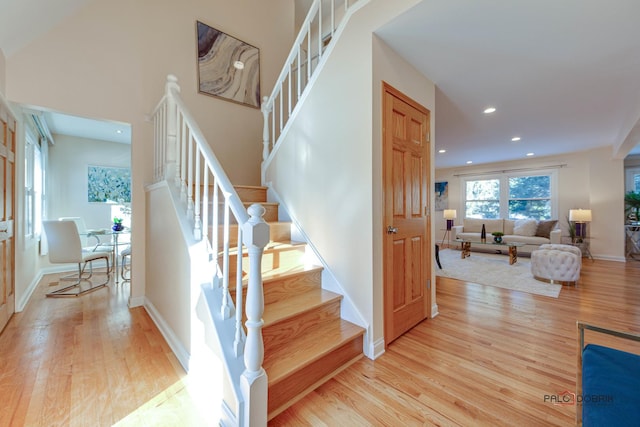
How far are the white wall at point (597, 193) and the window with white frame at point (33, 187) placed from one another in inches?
379

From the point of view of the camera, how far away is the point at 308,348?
5.28 ft

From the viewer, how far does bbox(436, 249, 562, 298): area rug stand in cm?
349

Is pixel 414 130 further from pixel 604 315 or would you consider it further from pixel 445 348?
pixel 604 315

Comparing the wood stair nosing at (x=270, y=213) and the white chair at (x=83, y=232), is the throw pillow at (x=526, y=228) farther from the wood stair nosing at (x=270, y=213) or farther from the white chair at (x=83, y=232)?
the white chair at (x=83, y=232)

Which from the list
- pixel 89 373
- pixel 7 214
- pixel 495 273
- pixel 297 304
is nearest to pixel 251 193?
pixel 297 304

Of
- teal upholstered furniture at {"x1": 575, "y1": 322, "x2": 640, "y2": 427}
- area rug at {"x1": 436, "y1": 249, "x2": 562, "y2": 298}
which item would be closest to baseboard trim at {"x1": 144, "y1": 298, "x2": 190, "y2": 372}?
teal upholstered furniture at {"x1": 575, "y1": 322, "x2": 640, "y2": 427}

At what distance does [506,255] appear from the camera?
587cm

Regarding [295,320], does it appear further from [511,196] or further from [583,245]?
[511,196]

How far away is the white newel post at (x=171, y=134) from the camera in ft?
7.20

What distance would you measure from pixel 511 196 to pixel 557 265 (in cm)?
370

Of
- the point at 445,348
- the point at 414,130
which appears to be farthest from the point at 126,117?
the point at 445,348

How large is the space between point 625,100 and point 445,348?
3579 millimetres

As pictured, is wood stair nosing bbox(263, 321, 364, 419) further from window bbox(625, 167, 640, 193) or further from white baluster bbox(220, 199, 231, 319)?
window bbox(625, 167, 640, 193)

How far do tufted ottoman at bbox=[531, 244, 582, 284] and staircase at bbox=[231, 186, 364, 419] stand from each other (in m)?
3.48
